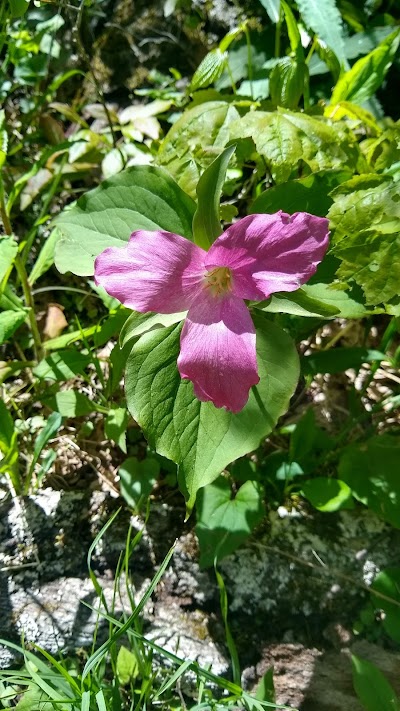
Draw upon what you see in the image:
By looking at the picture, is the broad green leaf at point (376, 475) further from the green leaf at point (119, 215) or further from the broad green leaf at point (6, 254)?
the broad green leaf at point (6, 254)

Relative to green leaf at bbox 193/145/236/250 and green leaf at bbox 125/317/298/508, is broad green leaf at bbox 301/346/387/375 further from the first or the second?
green leaf at bbox 193/145/236/250

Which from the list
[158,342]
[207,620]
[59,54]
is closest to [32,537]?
[207,620]

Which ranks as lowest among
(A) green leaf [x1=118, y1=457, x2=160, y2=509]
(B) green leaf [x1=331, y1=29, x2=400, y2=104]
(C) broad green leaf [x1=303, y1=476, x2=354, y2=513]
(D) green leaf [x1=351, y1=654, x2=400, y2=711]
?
(D) green leaf [x1=351, y1=654, x2=400, y2=711]

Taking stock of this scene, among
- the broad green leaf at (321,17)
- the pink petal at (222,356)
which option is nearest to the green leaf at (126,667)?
the pink petal at (222,356)

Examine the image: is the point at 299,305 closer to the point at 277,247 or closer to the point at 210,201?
the point at 277,247

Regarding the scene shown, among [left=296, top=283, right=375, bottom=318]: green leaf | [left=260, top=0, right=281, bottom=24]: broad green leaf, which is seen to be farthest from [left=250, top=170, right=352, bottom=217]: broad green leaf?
[left=260, top=0, right=281, bottom=24]: broad green leaf

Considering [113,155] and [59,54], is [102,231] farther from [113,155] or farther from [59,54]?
[59,54]

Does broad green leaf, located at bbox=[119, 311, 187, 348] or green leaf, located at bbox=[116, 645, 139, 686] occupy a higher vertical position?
broad green leaf, located at bbox=[119, 311, 187, 348]
